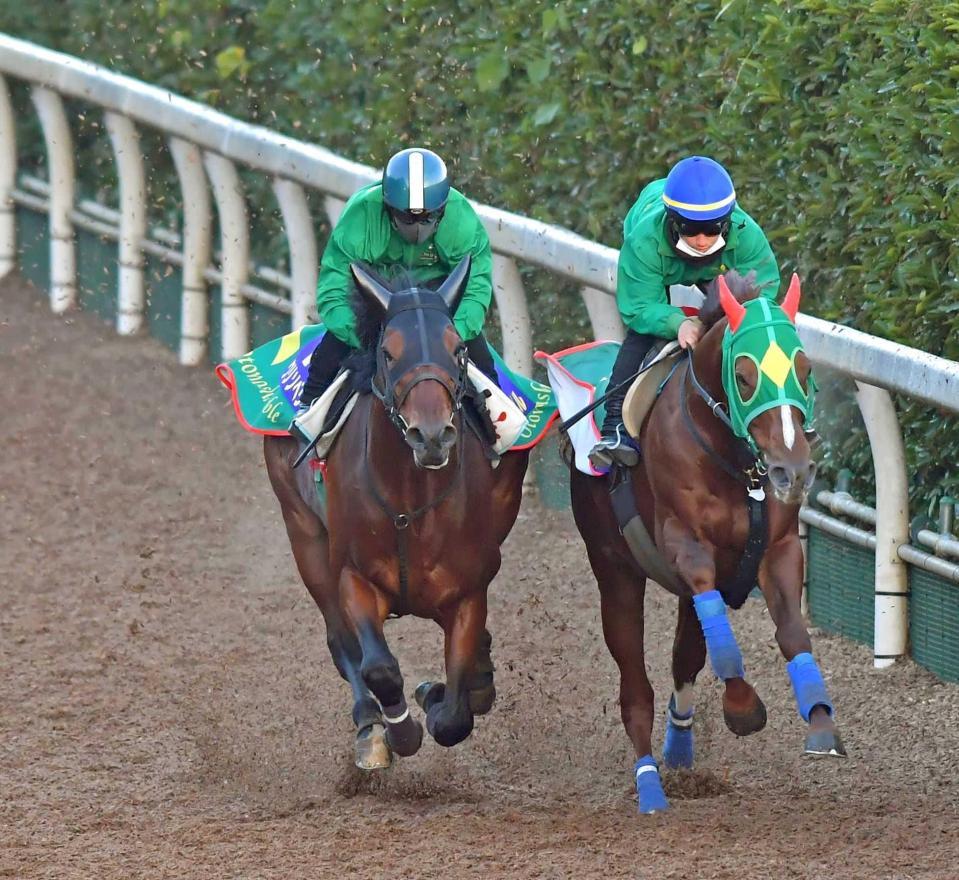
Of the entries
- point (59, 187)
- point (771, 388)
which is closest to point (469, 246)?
point (771, 388)

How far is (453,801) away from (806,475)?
175 centimetres

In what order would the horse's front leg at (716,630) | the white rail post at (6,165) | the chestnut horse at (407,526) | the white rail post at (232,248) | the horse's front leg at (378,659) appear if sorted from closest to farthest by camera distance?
the horse's front leg at (716,630) < the chestnut horse at (407,526) < the horse's front leg at (378,659) < the white rail post at (232,248) < the white rail post at (6,165)

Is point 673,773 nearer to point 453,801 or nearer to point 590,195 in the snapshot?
point 453,801

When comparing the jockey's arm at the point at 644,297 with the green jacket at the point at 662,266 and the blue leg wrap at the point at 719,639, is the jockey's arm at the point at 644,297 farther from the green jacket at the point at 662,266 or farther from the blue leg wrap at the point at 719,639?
the blue leg wrap at the point at 719,639

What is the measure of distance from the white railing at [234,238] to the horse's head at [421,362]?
170 cm

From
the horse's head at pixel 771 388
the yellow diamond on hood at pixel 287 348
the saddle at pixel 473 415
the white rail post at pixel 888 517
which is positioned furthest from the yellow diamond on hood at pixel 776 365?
the yellow diamond on hood at pixel 287 348

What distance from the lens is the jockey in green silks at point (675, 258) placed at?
633 cm

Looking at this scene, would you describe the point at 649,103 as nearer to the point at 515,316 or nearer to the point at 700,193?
the point at 515,316

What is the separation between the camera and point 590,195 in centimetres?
955

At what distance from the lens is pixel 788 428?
564cm

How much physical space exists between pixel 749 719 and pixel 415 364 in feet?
4.55

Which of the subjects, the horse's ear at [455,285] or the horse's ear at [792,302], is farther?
the horse's ear at [455,285]

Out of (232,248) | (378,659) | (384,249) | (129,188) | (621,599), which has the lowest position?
(378,659)

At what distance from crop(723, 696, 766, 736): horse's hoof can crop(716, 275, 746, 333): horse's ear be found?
108 centimetres
